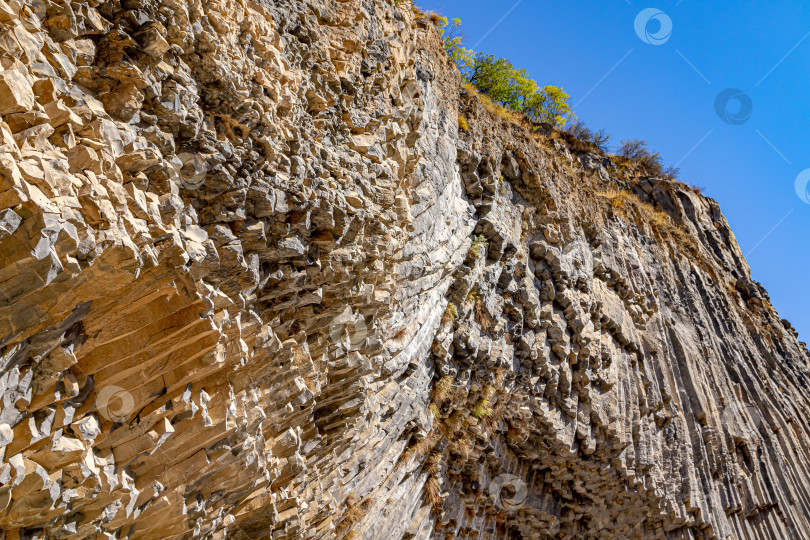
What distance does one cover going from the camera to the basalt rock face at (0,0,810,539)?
3547 millimetres

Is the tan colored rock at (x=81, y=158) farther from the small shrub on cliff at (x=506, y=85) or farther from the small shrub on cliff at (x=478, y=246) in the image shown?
the small shrub on cliff at (x=506, y=85)

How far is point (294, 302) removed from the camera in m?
5.62

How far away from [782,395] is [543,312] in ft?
44.0

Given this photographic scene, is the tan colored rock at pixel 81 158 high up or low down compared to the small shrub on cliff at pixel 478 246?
down

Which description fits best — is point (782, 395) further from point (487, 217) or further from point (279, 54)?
point (279, 54)

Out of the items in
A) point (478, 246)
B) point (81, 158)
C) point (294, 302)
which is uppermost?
point (478, 246)

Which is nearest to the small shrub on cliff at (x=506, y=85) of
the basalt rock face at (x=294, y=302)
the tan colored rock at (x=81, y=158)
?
the basalt rock face at (x=294, y=302)

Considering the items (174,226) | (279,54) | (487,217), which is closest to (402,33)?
(279,54)

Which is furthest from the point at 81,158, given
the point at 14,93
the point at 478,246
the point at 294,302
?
the point at 478,246

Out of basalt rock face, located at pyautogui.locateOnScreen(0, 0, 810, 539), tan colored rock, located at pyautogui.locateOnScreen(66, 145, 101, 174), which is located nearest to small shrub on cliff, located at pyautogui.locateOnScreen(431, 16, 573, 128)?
basalt rock face, located at pyautogui.locateOnScreen(0, 0, 810, 539)

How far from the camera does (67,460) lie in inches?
148

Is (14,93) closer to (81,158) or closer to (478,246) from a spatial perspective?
(81,158)

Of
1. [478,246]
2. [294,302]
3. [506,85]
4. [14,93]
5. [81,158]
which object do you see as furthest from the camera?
[506,85]

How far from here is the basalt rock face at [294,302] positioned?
3.55m
